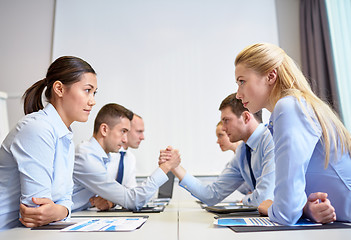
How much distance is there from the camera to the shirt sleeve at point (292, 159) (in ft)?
3.27

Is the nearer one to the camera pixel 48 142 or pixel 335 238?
pixel 335 238

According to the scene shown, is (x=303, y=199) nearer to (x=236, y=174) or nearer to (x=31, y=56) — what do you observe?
(x=236, y=174)

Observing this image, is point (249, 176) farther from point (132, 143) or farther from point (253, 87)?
point (132, 143)

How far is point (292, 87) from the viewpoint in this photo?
1222 mm

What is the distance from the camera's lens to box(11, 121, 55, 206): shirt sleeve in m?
1.10

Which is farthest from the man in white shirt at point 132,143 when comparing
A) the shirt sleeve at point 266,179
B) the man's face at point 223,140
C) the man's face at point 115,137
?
the shirt sleeve at point 266,179

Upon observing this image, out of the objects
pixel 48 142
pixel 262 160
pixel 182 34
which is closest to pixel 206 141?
pixel 182 34

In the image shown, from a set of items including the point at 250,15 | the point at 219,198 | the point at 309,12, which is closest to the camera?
the point at 219,198

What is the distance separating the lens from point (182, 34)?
3.89 m

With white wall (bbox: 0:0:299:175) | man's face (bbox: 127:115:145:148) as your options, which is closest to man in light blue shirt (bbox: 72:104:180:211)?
man's face (bbox: 127:115:145:148)

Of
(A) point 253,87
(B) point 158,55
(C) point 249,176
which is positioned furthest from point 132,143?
(A) point 253,87

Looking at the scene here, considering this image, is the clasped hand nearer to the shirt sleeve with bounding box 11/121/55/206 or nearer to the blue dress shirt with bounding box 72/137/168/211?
the blue dress shirt with bounding box 72/137/168/211

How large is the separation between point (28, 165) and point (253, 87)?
0.91m

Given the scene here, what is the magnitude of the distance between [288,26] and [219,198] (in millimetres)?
2755
